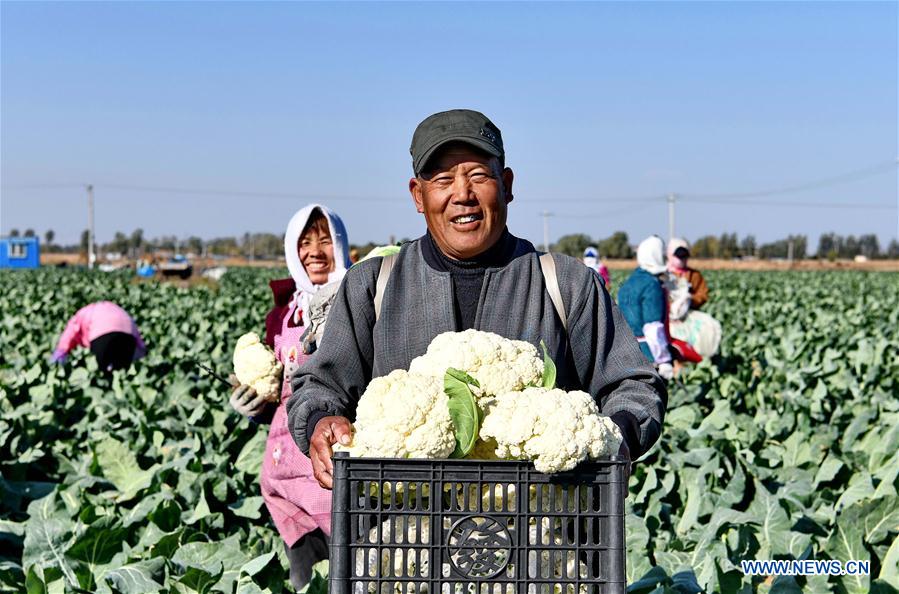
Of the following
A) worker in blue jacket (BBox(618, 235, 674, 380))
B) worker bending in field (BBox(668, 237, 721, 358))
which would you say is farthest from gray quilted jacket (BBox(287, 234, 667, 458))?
worker bending in field (BBox(668, 237, 721, 358))

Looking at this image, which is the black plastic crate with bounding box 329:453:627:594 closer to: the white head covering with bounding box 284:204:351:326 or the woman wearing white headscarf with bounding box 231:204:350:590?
the woman wearing white headscarf with bounding box 231:204:350:590

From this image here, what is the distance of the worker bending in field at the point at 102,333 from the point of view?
873 cm

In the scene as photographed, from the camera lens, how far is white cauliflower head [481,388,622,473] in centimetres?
208

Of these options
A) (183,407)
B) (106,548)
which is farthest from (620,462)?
(183,407)

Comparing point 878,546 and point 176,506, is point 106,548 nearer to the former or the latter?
point 176,506

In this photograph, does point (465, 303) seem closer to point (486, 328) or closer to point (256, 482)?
point (486, 328)

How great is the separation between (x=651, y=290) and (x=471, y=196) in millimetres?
5494

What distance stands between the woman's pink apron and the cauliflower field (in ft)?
0.56

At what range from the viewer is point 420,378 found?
90.4 inches

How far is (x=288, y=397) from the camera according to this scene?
397 centimetres

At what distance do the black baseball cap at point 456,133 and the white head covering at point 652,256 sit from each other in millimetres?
5769

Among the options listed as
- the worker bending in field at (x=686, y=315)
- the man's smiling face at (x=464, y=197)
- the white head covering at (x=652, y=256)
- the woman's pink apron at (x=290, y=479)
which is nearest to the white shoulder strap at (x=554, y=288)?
the man's smiling face at (x=464, y=197)

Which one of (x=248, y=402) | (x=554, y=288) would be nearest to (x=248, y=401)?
(x=248, y=402)

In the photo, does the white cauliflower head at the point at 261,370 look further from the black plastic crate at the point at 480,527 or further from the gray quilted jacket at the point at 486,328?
the black plastic crate at the point at 480,527
